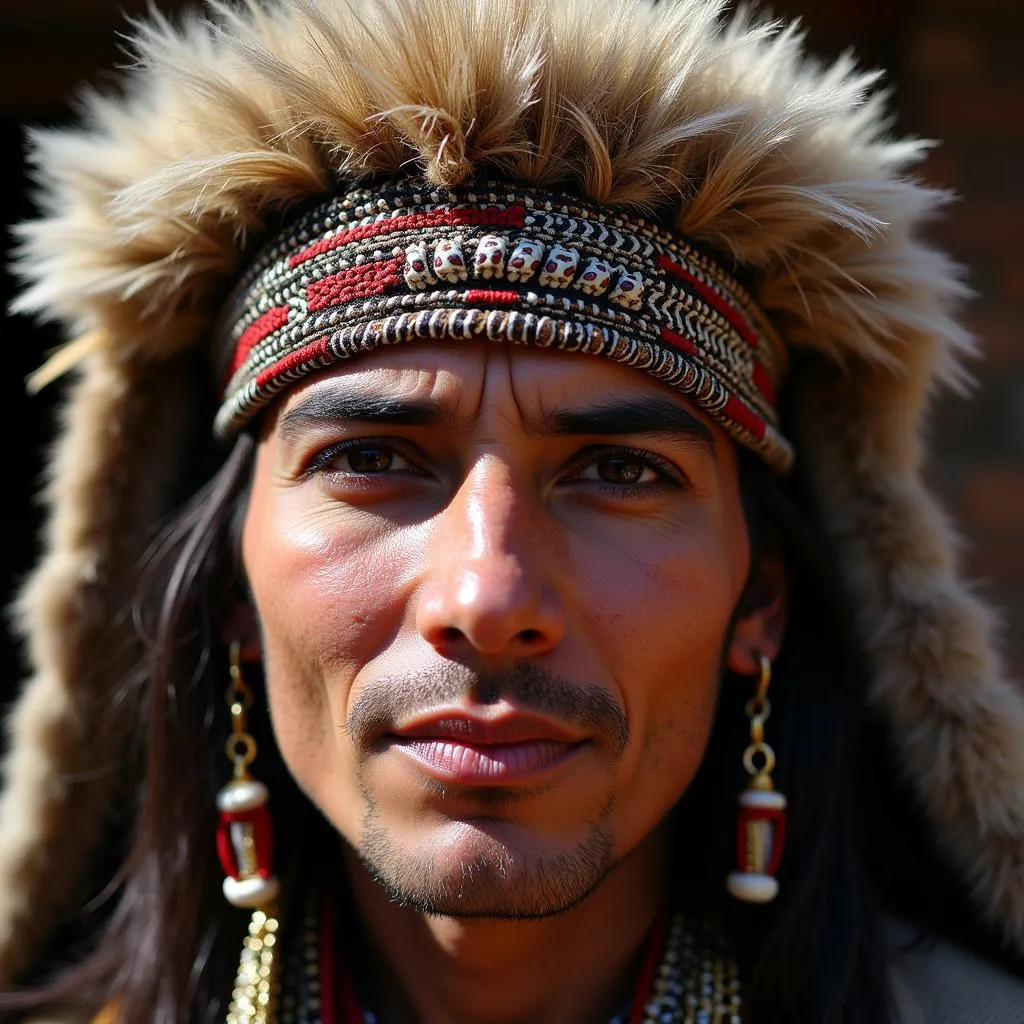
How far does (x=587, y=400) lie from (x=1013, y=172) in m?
2.38

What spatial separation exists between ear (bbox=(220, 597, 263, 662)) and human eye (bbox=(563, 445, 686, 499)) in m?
0.65

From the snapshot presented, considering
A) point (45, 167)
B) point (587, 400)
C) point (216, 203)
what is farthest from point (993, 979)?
point (45, 167)

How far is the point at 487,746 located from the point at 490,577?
0.24m

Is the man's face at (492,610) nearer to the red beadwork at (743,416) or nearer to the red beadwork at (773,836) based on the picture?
the red beadwork at (743,416)

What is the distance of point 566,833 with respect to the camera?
166 centimetres

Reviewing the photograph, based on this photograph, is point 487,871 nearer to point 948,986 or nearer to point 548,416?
point 548,416

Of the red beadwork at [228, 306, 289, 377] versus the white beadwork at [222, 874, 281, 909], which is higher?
the red beadwork at [228, 306, 289, 377]

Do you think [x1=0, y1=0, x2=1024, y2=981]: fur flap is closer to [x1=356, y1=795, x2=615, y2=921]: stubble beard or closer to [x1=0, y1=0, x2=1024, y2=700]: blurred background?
[x1=356, y1=795, x2=615, y2=921]: stubble beard

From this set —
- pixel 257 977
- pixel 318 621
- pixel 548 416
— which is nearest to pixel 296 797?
pixel 257 977

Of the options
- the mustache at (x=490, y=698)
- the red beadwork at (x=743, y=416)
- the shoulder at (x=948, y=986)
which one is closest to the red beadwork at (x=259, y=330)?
the mustache at (x=490, y=698)

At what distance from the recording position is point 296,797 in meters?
2.19

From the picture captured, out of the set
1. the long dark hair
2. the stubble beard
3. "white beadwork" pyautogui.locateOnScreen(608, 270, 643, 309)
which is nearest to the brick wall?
the long dark hair

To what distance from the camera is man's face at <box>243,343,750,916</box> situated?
5.29 ft

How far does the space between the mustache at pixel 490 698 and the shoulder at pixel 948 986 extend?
67 cm
